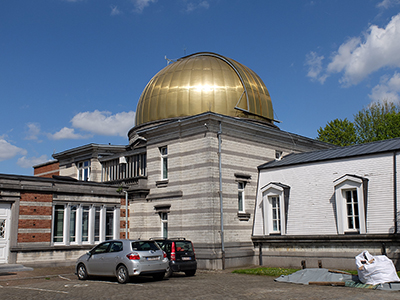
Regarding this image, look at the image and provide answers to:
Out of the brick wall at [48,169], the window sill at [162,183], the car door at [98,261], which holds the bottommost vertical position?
the car door at [98,261]

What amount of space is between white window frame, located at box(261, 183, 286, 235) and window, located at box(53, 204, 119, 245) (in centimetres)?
897

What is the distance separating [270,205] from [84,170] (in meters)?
15.6

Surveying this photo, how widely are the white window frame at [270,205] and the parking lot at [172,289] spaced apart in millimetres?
4609

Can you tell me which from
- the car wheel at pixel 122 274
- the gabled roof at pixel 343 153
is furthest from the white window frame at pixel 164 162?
the car wheel at pixel 122 274

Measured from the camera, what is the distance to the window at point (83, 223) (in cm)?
2327

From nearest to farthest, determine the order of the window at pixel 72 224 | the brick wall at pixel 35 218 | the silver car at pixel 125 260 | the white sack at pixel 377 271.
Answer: the white sack at pixel 377 271 < the silver car at pixel 125 260 < the brick wall at pixel 35 218 < the window at pixel 72 224

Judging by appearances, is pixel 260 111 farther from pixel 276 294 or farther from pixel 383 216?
pixel 276 294

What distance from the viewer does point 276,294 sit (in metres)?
13.1

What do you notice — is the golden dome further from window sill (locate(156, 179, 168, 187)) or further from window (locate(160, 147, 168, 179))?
window sill (locate(156, 179, 168, 187))

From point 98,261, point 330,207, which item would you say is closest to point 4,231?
point 98,261

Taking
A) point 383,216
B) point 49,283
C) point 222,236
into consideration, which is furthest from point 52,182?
point 383,216

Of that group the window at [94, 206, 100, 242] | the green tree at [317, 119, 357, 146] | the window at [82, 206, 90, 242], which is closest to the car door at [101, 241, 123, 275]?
the window at [82, 206, 90, 242]

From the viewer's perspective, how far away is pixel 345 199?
20047 mm

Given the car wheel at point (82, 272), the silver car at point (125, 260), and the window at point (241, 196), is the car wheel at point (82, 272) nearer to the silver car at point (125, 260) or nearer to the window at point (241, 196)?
the silver car at point (125, 260)
